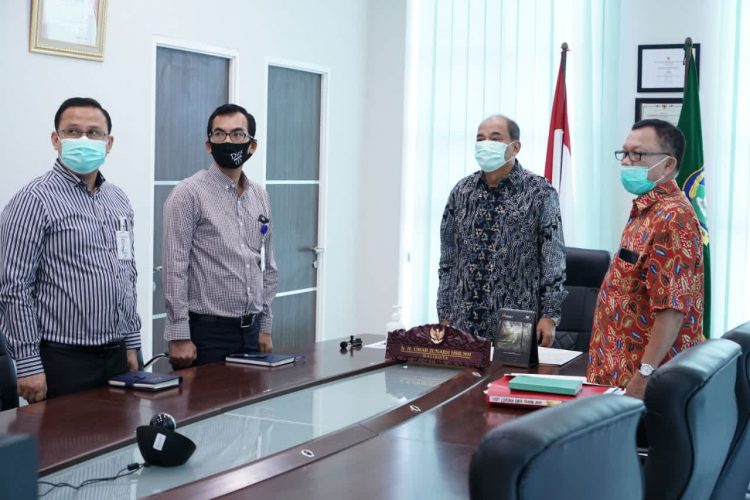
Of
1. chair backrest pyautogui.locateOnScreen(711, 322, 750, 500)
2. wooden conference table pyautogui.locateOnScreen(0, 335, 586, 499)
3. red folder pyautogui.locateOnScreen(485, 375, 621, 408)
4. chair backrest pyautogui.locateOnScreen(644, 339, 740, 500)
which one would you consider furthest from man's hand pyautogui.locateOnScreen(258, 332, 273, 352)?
chair backrest pyautogui.locateOnScreen(644, 339, 740, 500)

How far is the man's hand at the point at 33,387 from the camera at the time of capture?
120 inches

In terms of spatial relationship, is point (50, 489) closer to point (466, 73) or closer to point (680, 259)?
point (680, 259)

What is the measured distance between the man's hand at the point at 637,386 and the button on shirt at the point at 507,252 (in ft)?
3.21

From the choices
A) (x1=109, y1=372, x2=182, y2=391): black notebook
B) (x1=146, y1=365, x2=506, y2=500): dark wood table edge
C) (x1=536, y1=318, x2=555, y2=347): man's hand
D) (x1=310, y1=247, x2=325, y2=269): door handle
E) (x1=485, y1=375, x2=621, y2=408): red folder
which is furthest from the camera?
(x1=310, y1=247, x2=325, y2=269): door handle

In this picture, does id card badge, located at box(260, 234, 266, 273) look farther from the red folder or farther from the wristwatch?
the wristwatch

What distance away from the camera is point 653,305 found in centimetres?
299

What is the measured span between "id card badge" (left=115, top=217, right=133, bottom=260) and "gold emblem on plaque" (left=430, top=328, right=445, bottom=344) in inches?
43.9

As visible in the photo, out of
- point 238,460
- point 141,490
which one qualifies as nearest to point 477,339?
point 238,460

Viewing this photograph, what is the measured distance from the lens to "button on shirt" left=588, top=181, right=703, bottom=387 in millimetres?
2977

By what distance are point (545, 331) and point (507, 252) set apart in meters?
0.35

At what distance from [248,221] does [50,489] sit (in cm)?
199

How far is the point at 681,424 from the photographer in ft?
5.86

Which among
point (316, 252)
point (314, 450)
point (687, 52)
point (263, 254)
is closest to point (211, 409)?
point (314, 450)

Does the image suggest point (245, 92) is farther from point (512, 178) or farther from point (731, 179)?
point (731, 179)
